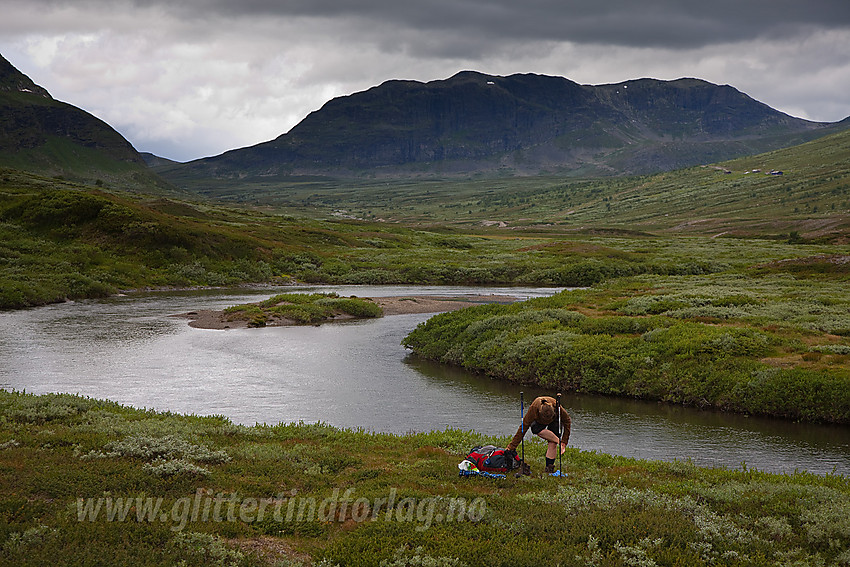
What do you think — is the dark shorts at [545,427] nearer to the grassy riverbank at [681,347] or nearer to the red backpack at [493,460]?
the red backpack at [493,460]

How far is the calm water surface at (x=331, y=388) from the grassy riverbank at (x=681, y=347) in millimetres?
1012

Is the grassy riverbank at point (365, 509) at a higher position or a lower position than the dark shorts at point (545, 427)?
lower

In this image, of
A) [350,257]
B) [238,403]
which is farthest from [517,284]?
[238,403]

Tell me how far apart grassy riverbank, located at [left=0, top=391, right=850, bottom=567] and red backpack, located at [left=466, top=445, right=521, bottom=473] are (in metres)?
0.35

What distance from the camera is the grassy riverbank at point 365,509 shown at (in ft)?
33.2

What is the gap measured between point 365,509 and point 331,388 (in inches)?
730

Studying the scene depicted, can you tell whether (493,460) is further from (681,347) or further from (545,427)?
(681,347)

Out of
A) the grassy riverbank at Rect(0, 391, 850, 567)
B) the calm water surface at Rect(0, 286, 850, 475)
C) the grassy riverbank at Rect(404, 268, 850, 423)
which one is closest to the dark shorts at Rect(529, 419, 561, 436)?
the grassy riverbank at Rect(0, 391, 850, 567)

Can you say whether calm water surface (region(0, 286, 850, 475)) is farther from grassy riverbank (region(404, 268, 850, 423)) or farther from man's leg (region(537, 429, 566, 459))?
man's leg (region(537, 429, 566, 459))

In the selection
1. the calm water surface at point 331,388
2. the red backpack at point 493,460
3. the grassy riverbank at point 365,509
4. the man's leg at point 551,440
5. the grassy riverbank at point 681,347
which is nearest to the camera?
the grassy riverbank at point 365,509

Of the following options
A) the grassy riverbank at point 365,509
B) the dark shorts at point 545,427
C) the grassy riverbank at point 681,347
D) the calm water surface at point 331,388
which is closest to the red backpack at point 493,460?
the grassy riverbank at point 365,509

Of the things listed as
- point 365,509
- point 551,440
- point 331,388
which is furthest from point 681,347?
point 365,509

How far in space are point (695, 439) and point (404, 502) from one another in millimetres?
14365

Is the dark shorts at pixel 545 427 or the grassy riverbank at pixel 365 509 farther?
the dark shorts at pixel 545 427
